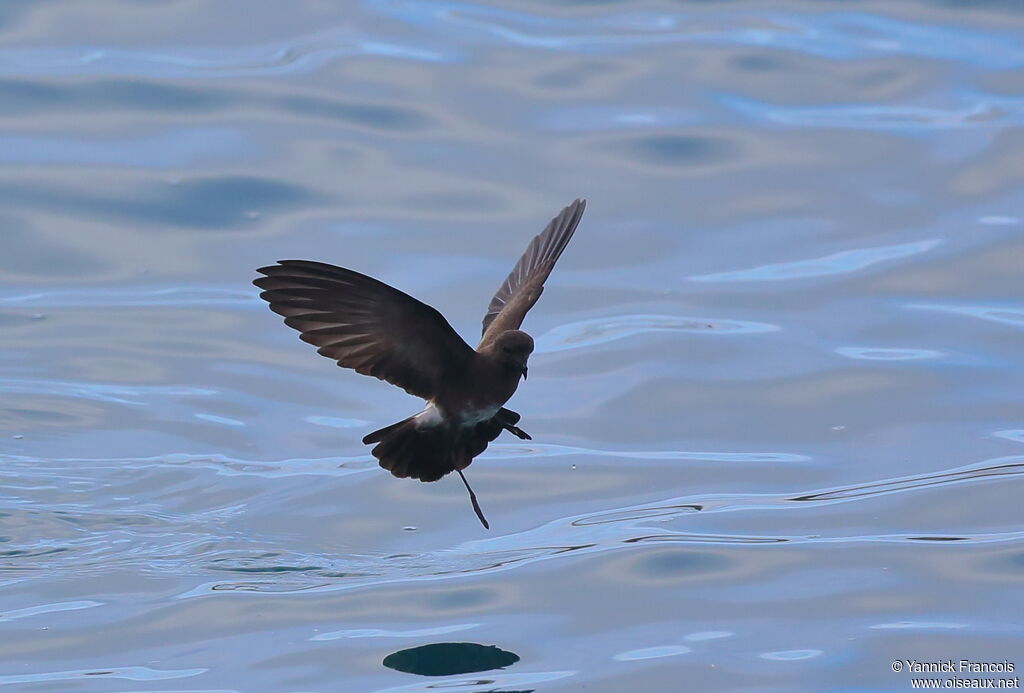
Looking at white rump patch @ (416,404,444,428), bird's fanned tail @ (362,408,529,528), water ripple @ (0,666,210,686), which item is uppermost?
white rump patch @ (416,404,444,428)

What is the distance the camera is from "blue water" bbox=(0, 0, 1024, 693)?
4.76 m

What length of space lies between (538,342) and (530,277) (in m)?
1.91

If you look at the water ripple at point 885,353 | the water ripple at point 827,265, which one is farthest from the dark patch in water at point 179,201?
the water ripple at point 885,353

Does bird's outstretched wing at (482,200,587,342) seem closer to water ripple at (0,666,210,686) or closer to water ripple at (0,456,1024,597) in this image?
water ripple at (0,456,1024,597)

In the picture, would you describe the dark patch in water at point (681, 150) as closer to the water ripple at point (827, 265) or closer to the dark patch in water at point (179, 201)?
the water ripple at point (827, 265)

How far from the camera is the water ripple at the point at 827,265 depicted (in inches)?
306

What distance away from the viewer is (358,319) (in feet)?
13.8

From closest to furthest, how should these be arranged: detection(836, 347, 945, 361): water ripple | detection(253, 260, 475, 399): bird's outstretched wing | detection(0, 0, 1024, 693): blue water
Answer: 1. detection(253, 260, 475, 399): bird's outstretched wing
2. detection(0, 0, 1024, 693): blue water
3. detection(836, 347, 945, 361): water ripple

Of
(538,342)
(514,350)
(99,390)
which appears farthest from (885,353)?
(99,390)

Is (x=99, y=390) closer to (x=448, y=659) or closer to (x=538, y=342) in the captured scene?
(x=538, y=342)

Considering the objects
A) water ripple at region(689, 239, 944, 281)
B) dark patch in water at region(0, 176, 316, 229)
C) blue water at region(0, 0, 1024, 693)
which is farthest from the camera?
dark patch in water at region(0, 176, 316, 229)

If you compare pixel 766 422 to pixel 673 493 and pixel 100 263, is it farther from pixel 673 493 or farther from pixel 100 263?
pixel 100 263

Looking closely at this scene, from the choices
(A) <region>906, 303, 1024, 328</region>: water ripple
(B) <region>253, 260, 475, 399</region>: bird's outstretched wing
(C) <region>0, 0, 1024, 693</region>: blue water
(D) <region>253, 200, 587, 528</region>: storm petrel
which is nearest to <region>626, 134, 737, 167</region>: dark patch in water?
(C) <region>0, 0, 1024, 693</region>: blue water

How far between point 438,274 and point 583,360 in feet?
3.61
